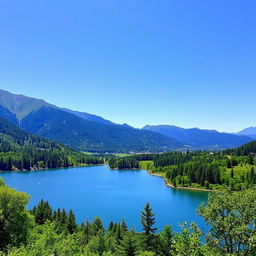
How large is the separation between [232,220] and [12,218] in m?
26.9

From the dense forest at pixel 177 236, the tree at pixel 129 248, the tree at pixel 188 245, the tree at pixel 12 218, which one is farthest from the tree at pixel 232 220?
the tree at pixel 12 218

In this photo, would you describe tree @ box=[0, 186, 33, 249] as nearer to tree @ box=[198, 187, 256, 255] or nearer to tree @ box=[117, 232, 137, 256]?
tree @ box=[117, 232, 137, 256]

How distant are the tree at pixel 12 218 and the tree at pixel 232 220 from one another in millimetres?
23385

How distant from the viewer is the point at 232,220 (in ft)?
60.8

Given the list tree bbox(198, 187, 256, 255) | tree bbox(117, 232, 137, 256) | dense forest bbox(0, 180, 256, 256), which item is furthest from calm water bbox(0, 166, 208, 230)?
tree bbox(198, 187, 256, 255)

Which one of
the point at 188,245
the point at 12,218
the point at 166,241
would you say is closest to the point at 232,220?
the point at 188,245

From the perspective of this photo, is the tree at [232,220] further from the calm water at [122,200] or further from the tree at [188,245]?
the calm water at [122,200]

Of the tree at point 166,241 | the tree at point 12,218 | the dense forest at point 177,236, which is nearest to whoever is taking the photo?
the dense forest at point 177,236

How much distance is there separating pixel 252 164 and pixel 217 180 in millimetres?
26958

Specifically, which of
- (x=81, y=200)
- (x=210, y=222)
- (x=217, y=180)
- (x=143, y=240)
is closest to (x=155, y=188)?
(x=217, y=180)

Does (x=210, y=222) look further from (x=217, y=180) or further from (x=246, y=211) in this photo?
(x=217, y=180)

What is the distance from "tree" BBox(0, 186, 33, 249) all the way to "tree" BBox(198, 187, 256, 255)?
2339cm

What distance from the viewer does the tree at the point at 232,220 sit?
17.8m

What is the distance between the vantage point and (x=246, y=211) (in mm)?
18781
